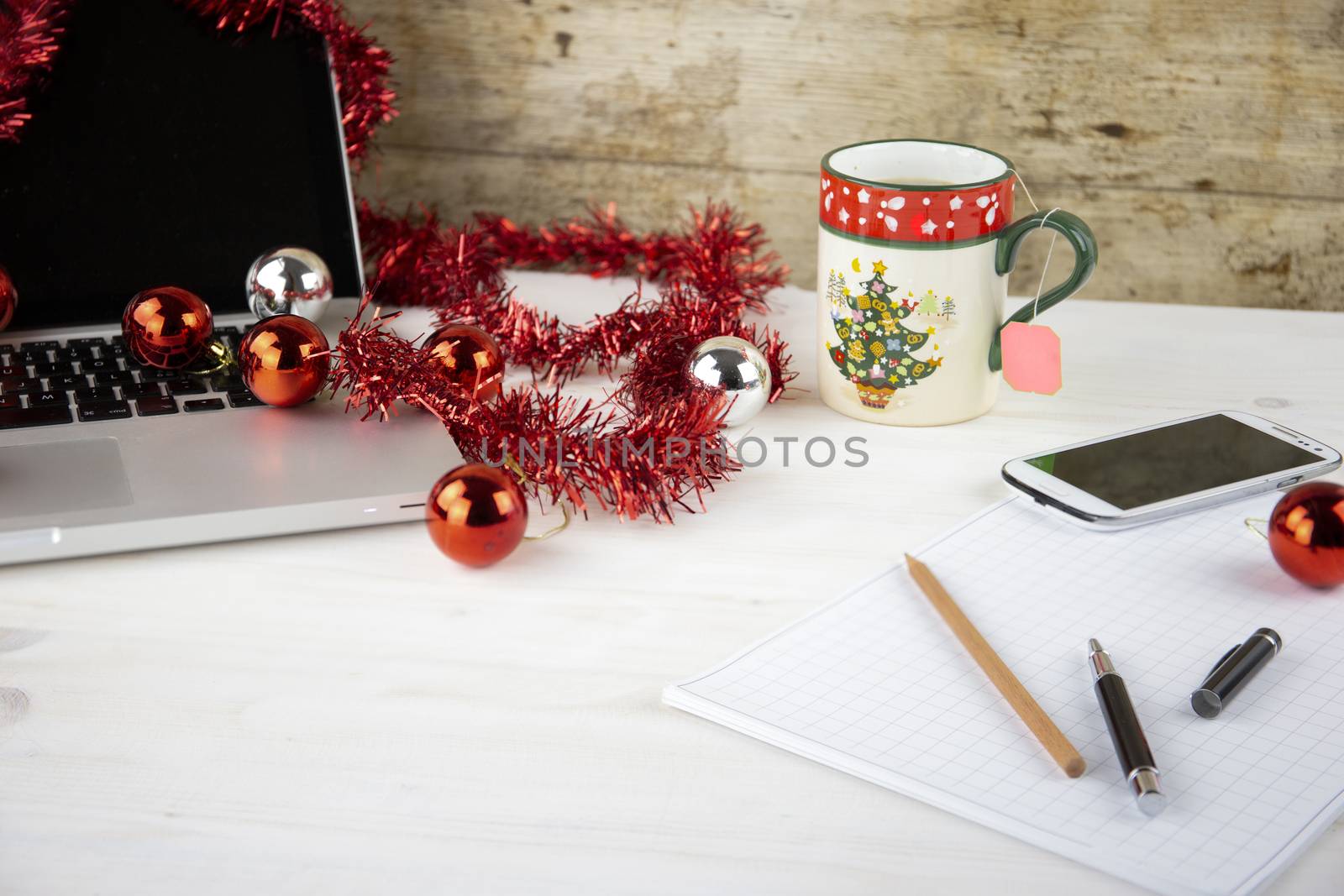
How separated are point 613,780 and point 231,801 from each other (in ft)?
0.48

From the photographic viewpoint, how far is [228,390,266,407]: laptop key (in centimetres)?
74

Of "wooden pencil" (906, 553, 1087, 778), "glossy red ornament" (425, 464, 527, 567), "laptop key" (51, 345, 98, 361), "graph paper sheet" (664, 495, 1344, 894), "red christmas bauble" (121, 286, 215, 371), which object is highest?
"red christmas bauble" (121, 286, 215, 371)

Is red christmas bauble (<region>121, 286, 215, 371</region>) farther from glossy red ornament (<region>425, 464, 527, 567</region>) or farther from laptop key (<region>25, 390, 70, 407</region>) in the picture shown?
glossy red ornament (<region>425, 464, 527, 567</region>)

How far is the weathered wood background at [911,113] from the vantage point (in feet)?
3.05

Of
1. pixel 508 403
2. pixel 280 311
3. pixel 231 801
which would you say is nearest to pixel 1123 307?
pixel 508 403

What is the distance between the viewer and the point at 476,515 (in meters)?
0.58

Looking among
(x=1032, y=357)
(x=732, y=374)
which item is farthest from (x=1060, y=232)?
(x=732, y=374)

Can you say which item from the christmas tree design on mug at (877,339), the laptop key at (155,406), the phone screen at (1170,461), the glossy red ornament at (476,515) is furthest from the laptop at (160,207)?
the phone screen at (1170,461)

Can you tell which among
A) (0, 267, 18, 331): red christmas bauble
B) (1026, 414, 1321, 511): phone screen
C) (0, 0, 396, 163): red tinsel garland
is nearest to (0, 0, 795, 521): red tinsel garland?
(0, 0, 396, 163): red tinsel garland

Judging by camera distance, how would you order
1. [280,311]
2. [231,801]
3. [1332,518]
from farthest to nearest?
[280,311], [1332,518], [231,801]

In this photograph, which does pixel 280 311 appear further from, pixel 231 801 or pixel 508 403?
pixel 231 801

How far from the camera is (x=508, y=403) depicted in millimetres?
691

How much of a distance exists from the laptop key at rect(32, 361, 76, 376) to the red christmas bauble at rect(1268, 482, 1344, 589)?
0.73 meters

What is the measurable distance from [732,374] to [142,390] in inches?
14.7
